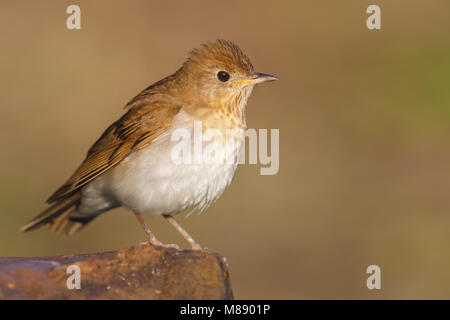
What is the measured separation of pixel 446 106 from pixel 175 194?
7.99 m

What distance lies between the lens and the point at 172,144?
5.83 m

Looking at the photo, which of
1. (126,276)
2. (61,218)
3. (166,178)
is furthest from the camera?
(61,218)

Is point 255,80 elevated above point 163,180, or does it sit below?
above

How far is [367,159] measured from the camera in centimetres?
1241

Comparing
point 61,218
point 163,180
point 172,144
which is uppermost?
point 172,144

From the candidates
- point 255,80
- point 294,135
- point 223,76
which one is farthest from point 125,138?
point 294,135

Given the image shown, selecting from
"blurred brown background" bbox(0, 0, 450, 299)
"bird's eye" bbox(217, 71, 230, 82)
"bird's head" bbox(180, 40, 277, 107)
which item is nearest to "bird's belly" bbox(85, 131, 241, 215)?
"bird's head" bbox(180, 40, 277, 107)

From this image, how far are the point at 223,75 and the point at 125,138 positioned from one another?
936 mm

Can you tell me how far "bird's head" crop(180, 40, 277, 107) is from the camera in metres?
6.26

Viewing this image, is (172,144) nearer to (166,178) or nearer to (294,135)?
(166,178)

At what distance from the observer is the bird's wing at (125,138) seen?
238 inches

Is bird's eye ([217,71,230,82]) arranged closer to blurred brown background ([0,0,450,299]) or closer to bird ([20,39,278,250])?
bird ([20,39,278,250])
